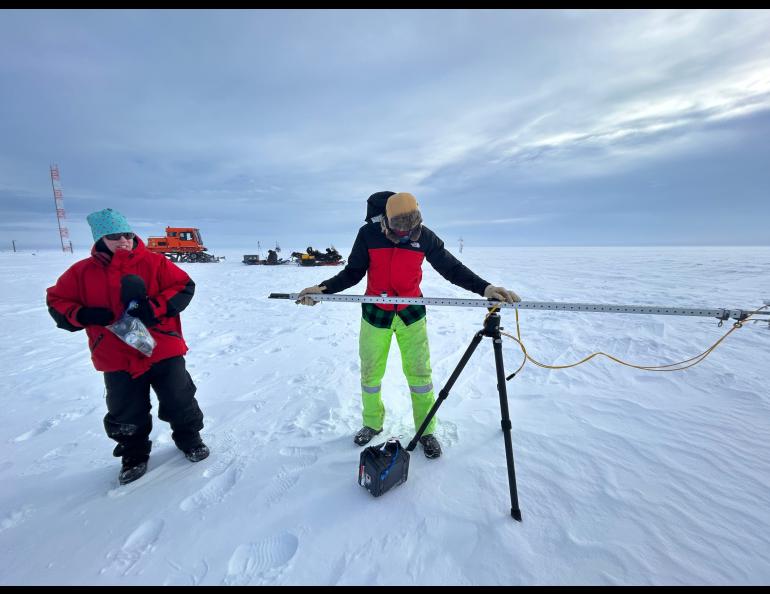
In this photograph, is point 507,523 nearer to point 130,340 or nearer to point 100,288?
point 130,340

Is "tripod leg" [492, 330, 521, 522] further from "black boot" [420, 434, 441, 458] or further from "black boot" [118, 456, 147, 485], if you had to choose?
"black boot" [118, 456, 147, 485]

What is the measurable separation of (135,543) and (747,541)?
13.7ft

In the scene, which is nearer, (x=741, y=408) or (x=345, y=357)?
(x=741, y=408)

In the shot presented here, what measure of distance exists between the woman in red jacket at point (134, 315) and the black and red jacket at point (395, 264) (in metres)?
1.43

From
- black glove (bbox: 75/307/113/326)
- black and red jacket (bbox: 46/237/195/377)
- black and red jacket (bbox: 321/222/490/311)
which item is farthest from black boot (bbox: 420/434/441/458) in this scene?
black glove (bbox: 75/307/113/326)

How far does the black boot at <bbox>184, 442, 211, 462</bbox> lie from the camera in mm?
3006

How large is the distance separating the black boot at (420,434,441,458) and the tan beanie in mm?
2095

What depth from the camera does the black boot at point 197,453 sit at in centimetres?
301

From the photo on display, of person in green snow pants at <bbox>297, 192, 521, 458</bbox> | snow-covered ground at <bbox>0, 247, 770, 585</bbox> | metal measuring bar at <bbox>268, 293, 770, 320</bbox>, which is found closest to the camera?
snow-covered ground at <bbox>0, 247, 770, 585</bbox>

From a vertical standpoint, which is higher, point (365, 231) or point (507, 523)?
point (365, 231)

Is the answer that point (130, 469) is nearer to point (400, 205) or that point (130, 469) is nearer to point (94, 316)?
point (94, 316)

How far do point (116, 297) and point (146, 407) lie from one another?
3.35 ft

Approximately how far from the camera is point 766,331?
20.8 feet

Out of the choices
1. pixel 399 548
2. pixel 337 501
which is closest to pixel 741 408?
pixel 399 548
